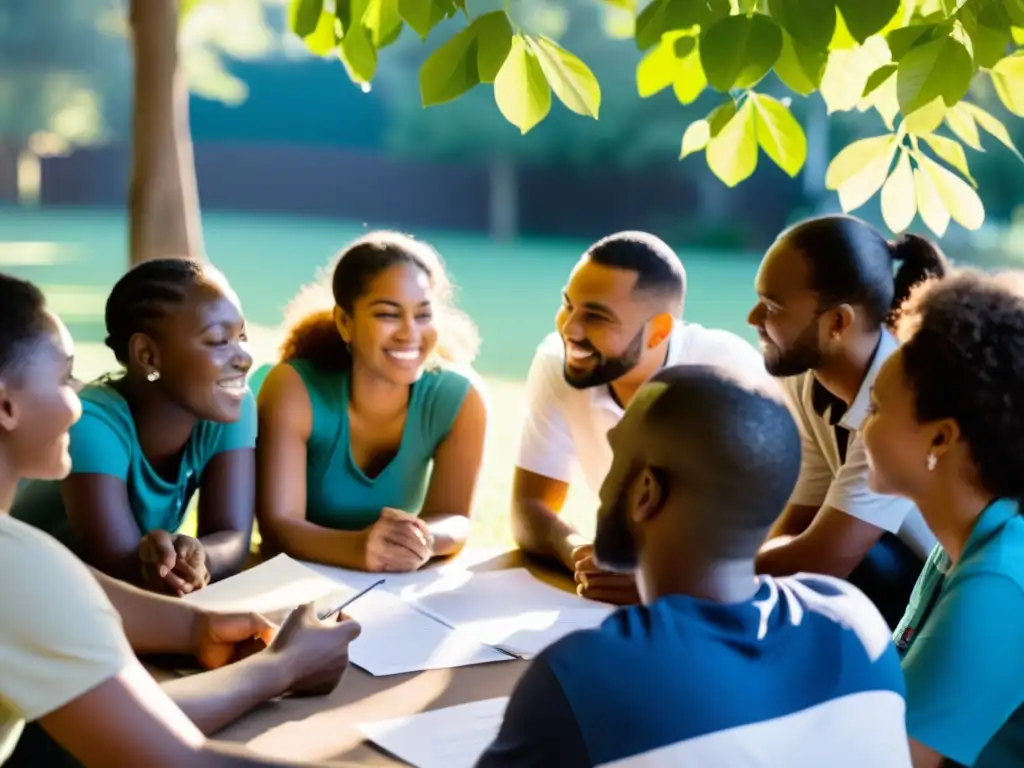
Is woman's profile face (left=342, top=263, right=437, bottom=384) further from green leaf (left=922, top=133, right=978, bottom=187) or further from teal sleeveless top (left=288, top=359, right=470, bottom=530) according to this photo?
green leaf (left=922, top=133, right=978, bottom=187)

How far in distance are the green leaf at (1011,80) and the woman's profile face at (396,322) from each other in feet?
4.48

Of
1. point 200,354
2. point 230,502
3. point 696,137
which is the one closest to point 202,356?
point 200,354

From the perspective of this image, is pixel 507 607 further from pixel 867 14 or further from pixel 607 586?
pixel 867 14

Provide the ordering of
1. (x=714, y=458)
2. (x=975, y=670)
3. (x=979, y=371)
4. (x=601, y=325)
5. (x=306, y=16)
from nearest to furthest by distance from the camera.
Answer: (x=714, y=458)
(x=975, y=670)
(x=979, y=371)
(x=306, y=16)
(x=601, y=325)

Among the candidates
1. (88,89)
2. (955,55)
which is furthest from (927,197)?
(88,89)

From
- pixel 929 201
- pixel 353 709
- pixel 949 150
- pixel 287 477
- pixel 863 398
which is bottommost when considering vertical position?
pixel 353 709

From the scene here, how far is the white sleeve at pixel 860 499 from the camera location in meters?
2.56

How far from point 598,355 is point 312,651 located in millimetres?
1293

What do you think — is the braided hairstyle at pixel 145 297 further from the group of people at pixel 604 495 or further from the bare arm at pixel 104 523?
the bare arm at pixel 104 523

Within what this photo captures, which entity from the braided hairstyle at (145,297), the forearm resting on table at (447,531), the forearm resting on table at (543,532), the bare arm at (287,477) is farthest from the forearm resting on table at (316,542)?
the braided hairstyle at (145,297)

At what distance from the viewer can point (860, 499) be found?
8.39ft

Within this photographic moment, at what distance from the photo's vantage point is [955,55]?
6.05ft

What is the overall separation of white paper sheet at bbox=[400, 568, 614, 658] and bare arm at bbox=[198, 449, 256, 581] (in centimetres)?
42

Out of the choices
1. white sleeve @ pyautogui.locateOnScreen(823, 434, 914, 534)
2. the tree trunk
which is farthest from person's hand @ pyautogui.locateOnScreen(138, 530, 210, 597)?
the tree trunk
